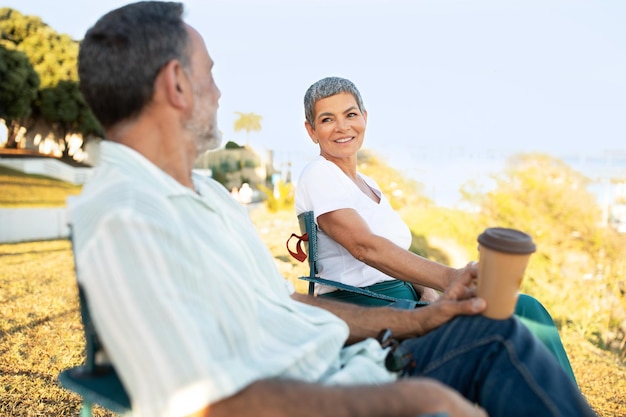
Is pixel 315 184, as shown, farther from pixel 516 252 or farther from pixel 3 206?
pixel 3 206

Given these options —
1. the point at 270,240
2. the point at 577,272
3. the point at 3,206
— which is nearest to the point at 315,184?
the point at 577,272

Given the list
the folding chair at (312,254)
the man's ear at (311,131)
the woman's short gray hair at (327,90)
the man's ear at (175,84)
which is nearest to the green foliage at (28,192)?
the man's ear at (311,131)

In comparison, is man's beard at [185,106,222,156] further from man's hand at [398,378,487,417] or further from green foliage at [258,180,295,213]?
green foliage at [258,180,295,213]

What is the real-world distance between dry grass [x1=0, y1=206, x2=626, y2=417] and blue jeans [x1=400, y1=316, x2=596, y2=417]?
1988 mm

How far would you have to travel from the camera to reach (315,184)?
7.96ft

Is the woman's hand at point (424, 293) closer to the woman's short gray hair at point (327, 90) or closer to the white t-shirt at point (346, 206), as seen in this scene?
the white t-shirt at point (346, 206)

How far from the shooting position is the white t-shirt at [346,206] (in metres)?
2.39

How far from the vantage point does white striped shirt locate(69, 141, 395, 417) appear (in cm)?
104

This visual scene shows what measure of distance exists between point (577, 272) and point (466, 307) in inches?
253

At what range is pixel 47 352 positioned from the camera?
12.2 ft

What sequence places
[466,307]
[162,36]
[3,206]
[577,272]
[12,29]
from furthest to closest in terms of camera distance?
[12,29], [3,206], [577,272], [466,307], [162,36]

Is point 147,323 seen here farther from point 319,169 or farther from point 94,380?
point 319,169

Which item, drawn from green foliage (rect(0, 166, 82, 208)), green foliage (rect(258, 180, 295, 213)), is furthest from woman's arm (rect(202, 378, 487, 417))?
green foliage (rect(258, 180, 295, 213))

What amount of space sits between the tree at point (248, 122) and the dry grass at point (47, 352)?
4374 centimetres
